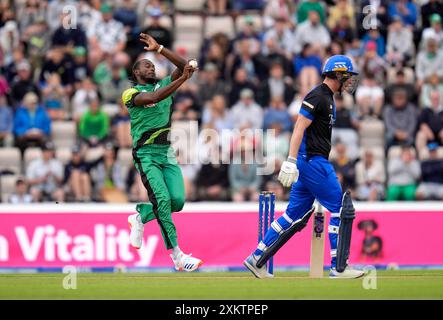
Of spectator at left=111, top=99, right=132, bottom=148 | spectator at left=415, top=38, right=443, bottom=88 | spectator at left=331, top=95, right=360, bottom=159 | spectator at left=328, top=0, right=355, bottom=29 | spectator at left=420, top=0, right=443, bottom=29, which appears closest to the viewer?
spectator at left=331, top=95, right=360, bottom=159

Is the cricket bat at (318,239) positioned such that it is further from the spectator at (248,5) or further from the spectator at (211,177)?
the spectator at (248,5)

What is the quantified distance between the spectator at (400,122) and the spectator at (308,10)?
101 inches

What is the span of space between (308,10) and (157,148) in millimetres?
10002

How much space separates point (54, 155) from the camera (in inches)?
806

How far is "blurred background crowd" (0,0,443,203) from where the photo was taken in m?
20.1

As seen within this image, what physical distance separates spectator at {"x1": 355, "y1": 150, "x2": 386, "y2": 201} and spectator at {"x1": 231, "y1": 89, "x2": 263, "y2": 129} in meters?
1.95

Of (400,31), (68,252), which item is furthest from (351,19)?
(68,252)

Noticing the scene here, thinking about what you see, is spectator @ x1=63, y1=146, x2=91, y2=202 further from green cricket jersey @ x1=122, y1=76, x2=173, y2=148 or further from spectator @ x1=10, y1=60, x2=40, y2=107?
green cricket jersey @ x1=122, y1=76, x2=173, y2=148

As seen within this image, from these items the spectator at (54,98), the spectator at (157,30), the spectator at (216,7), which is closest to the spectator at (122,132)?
the spectator at (54,98)

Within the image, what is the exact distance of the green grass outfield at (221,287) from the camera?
11906 millimetres

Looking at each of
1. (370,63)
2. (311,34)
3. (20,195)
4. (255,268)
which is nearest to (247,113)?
(311,34)

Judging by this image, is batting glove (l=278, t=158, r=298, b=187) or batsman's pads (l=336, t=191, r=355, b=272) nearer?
batting glove (l=278, t=158, r=298, b=187)

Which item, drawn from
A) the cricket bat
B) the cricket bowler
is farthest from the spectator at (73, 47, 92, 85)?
the cricket bat
